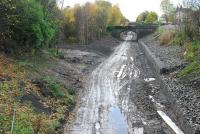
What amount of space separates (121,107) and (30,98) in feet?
21.4

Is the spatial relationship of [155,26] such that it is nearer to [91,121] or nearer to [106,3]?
[106,3]

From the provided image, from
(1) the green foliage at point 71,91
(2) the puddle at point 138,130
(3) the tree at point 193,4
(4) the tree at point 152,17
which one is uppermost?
(3) the tree at point 193,4

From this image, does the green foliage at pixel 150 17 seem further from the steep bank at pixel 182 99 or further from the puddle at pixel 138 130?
the puddle at pixel 138 130

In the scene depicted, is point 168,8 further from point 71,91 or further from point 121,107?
point 121,107

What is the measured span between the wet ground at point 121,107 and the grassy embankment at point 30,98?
1.15 meters

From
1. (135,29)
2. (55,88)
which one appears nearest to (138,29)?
(135,29)

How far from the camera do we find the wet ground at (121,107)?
21.6 meters

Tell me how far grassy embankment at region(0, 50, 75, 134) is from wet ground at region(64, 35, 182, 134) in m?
1.15

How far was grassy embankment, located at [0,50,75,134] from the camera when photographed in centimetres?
1930

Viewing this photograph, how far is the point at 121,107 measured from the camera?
27.1 metres

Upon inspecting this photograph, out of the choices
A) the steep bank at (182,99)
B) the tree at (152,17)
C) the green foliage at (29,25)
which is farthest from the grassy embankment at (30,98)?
the tree at (152,17)

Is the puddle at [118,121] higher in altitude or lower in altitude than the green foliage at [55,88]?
lower

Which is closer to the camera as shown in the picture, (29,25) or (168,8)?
(29,25)

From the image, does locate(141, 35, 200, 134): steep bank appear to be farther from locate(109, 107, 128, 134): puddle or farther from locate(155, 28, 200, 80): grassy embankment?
locate(109, 107, 128, 134): puddle
